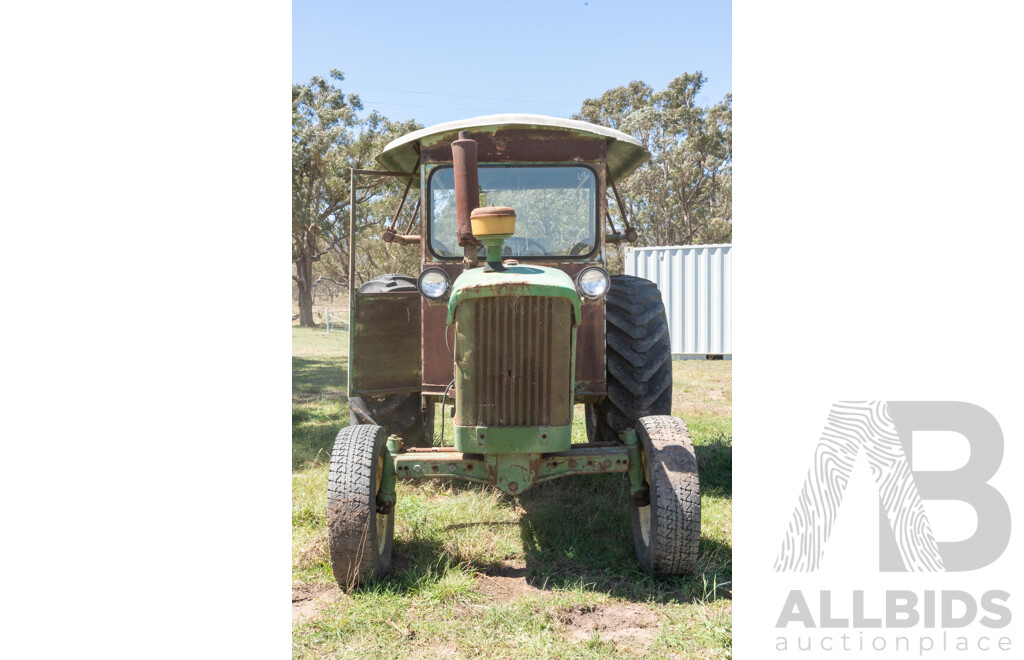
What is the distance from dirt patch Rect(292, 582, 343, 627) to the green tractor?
0.11 metres

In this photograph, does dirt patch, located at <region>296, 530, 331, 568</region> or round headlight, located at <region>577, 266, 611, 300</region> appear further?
round headlight, located at <region>577, 266, 611, 300</region>

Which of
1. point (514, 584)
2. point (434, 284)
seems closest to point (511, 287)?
point (434, 284)

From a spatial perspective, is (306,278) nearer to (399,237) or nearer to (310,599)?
(399,237)

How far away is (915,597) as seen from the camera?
2.67 metres

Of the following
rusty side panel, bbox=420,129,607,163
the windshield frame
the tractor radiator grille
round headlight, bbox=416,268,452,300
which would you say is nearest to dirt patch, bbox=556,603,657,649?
the tractor radiator grille

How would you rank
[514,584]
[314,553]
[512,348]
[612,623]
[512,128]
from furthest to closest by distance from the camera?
1. [512,128]
2. [314,553]
3. [514,584]
4. [512,348]
5. [612,623]

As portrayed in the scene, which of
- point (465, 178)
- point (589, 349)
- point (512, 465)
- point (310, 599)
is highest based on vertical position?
point (465, 178)

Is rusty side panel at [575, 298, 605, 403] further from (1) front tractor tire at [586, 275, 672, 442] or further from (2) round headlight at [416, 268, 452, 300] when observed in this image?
(2) round headlight at [416, 268, 452, 300]

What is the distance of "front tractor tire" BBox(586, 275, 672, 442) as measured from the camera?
4641mm

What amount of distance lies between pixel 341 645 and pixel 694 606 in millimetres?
1604

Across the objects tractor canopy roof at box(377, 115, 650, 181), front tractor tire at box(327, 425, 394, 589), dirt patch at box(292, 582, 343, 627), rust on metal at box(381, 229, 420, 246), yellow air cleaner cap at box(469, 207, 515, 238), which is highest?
tractor canopy roof at box(377, 115, 650, 181)

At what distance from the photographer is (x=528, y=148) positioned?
455cm

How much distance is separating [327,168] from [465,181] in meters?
23.2

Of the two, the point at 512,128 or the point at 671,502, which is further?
the point at 512,128
